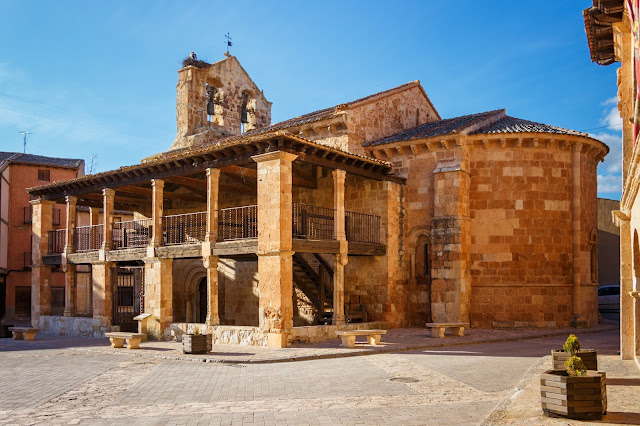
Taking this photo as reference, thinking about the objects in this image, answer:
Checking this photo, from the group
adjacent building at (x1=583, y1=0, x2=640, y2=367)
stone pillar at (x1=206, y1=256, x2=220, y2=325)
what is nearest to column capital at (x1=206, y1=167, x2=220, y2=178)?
stone pillar at (x1=206, y1=256, x2=220, y2=325)

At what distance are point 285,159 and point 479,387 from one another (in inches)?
314

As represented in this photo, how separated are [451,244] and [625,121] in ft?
24.7

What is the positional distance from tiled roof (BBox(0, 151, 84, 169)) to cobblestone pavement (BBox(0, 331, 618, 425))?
19.5m

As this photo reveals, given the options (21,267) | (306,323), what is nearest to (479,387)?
(306,323)

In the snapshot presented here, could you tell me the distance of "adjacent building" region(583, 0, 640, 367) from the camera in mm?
10375

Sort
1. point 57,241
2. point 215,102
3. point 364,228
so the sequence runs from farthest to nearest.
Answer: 1. point 215,102
2. point 57,241
3. point 364,228

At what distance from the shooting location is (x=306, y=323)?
20.7 meters

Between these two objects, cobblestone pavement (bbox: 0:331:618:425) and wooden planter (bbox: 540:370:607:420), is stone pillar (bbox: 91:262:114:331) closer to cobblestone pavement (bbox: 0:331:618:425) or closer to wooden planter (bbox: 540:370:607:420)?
cobblestone pavement (bbox: 0:331:618:425)

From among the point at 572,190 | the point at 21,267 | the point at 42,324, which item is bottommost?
the point at 42,324

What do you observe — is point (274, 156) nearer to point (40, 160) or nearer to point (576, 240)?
point (576, 240)

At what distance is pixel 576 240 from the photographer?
62.5 feet

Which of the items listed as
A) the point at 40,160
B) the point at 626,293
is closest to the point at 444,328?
the point at 626,293

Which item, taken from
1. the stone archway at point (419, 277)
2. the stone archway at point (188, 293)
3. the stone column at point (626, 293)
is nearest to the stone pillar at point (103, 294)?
the stone archway at point (188, 293)

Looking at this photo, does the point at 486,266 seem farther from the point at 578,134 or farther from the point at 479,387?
the point at 479,387
